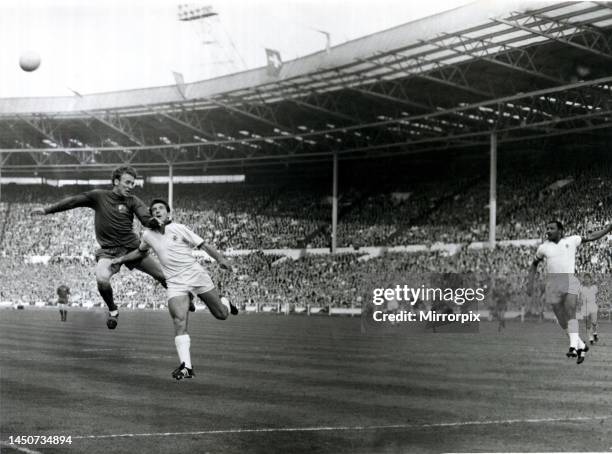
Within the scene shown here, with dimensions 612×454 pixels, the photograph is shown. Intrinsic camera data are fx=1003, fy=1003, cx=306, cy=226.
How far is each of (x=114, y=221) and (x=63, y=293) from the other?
21.5 m

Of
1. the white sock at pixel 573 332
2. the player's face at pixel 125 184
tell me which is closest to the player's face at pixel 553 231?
the white sock at pixel 573 332

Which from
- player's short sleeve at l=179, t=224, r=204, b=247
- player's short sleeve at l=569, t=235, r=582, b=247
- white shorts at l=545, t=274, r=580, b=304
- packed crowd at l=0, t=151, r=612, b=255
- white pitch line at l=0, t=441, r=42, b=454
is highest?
packed crowd at l=0, t=151, r=612, b=255

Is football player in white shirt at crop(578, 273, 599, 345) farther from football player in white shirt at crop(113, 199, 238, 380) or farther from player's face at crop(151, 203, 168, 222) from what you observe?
player's face at crop(151, 203, 168, 222)

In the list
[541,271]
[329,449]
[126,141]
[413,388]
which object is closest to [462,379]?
[413,388]

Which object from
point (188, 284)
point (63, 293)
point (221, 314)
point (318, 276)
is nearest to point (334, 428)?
point (188, 284)

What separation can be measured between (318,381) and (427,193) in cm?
3918

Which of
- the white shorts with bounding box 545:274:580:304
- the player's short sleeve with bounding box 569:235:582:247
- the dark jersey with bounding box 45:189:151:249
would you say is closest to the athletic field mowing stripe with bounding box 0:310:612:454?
the white shorts with bounding box 545:274:580:304

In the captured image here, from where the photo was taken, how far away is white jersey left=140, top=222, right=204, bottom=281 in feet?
25.6

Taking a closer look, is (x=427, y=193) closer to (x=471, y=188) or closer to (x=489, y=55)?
(x=471, y=188)

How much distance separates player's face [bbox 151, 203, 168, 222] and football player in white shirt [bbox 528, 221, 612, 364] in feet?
16.9

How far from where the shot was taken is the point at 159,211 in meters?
6.97

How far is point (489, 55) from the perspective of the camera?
3638 cm

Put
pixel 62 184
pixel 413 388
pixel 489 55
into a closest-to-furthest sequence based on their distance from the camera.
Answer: pixel 413 388 → pixel 489 55 → pixel 62 184

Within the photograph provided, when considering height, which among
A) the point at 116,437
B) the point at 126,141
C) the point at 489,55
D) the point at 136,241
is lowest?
the point at 116,437
